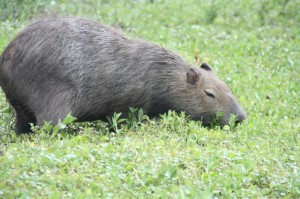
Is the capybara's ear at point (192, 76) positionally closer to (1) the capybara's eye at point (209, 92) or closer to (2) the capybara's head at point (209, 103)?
(2) the capybara's head at point (209, 103)

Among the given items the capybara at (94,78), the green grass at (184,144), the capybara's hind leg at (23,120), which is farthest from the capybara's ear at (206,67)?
the capybara's hind leg at (23,120)

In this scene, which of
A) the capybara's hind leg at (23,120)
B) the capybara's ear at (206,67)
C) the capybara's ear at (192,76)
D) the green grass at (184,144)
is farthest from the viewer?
the capybara's ear at (206,67)

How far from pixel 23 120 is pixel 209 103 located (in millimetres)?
1792

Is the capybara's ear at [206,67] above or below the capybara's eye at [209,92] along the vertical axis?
above

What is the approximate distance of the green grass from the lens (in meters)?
4.65

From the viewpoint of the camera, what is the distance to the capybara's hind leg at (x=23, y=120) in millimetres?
6536

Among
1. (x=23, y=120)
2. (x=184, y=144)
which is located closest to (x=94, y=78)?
(x=23, y=120)

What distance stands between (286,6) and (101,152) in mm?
7433

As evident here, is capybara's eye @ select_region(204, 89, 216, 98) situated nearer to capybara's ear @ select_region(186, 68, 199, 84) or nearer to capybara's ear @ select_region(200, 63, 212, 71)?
capybara's ear @ select_region(186, 68, 199, 84)

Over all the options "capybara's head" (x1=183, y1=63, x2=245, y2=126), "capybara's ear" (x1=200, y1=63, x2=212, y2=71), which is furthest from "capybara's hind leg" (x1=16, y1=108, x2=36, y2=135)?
"capybara's ear" (x1=200, y1=63, x2=212, y2=71)

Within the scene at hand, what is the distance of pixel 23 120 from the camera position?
661 centimetres

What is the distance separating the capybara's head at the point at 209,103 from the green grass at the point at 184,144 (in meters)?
0.16

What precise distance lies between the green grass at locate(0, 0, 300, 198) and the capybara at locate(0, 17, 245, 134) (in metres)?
0.20

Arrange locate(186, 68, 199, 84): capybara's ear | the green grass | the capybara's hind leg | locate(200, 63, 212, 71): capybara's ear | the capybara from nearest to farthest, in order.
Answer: the green grass
the capybara
the capybara's hind leg
locate(186, 68, 199, 84): capybara's ear
locate(200, 63, 212, 71): capybara's ear
